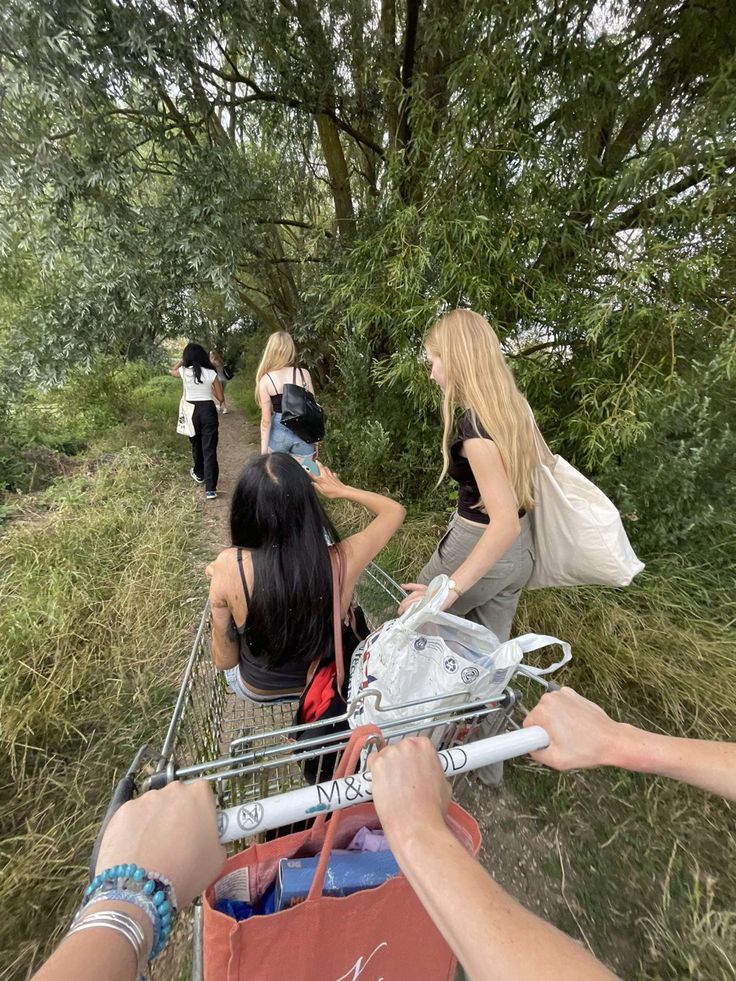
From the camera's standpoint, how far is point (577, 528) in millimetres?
1778

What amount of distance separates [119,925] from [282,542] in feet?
3.04

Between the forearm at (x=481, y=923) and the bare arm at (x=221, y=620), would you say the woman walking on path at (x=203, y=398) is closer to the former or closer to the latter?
the bare arm at (x=221, y=620)

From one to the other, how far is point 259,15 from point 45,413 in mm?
6521

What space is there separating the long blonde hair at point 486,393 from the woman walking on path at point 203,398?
3800 mm

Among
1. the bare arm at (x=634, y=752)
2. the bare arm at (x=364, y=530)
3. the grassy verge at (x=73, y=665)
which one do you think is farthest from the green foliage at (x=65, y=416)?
the bare arm at (x=634, y=752)

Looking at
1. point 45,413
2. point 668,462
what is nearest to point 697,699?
point 668,462

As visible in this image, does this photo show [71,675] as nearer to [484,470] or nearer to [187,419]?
[484,470]

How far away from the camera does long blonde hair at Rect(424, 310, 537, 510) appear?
167 centimetres

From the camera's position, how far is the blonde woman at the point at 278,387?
153 inches

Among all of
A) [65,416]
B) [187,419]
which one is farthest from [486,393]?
[65,416]

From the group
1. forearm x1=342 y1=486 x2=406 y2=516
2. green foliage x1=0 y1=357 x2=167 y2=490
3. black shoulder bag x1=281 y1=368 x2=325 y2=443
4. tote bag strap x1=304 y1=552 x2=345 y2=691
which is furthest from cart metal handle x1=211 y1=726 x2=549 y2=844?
green foliage x1=0 y1=357 x2=167 y2=490

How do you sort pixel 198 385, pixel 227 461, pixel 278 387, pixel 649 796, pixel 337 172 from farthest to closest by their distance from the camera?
pixel 227 461 < pixel 198 385 < pixel 337 172 < pixel 278 387 < pixel 649 796

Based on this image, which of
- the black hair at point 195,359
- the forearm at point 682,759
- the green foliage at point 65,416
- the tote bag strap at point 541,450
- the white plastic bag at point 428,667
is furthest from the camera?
the green foliage at point 65,416

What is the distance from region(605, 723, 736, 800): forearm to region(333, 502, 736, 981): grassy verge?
1247 mm
